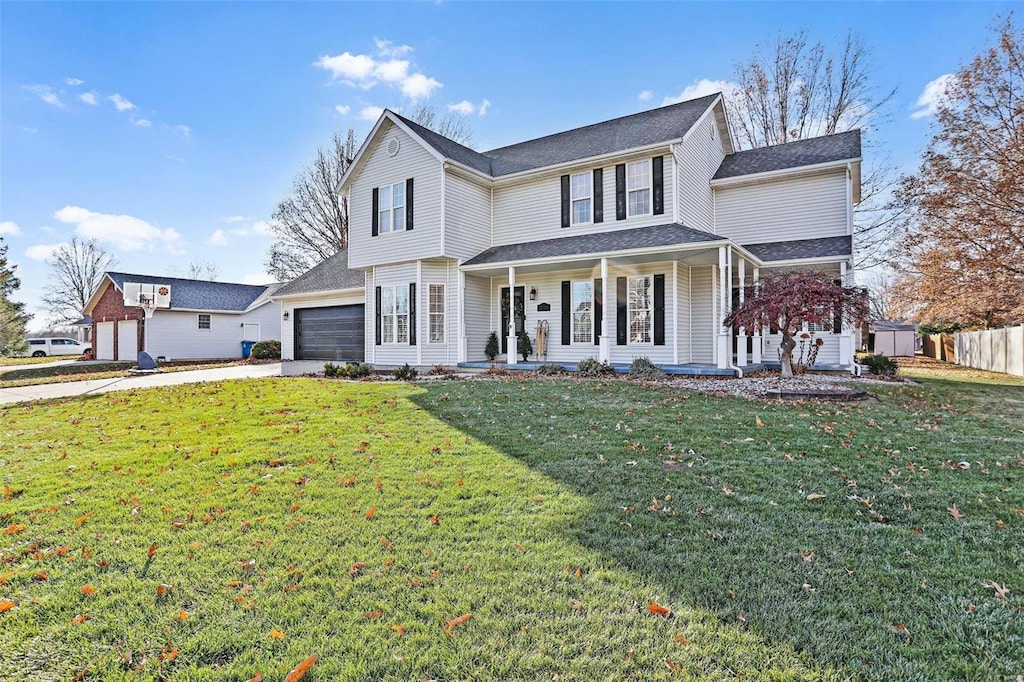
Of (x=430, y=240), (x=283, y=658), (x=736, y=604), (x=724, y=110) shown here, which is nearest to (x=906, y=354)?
(x=724, y=110)

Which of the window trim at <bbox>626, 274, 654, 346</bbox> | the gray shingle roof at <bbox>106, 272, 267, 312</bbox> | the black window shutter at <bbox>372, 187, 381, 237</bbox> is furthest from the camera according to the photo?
the gray shingle roof at <bbox>106, 272, 267, 312</bbox>

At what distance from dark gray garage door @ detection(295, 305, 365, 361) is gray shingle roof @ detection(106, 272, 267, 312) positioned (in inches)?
A: 405

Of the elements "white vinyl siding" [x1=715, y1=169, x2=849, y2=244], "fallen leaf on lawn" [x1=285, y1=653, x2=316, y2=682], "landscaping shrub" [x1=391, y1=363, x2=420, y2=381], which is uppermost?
"white vinyl siding" [x1=715, y1=169, x2=849, y2=244]

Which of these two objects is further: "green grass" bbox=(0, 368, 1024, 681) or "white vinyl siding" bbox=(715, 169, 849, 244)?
"white vinyl siding" bbox=(715, 169, 849, 244)

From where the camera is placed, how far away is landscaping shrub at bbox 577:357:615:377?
12.0 m

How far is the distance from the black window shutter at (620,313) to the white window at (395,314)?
21.1 feet

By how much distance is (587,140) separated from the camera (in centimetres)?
1588

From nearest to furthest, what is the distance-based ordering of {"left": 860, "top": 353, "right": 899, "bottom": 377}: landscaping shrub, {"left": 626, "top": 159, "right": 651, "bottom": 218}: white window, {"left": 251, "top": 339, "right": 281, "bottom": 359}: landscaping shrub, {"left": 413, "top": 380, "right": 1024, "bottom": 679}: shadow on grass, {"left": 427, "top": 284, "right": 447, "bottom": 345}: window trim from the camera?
{"left": 413, "top": 380, "right": 1024, "bottom": 679}: shadow on grass → {"left": 860, "top": 353, "right": 899, "bottom": 377}: landscaping shrub → {"left": 626, "top": 159, "right": 651, "bottom": 218}: white window → {"left": 427, "top": 284, "right": 447, "bottom": 345}: window trim → {"left": 251, "top": 339, "right": 281, "bottom": 359}: landscaping shrub

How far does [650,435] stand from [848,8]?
784 inches

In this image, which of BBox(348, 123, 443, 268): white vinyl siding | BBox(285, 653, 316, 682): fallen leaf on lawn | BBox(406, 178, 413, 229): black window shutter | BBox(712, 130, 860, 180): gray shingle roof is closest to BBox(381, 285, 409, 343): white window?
BBox(348, 123, 443, 268): white vinyl siding

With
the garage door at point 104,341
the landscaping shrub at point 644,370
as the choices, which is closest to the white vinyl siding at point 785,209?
the landscaping shrub at point 644,370

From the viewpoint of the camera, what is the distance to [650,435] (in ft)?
20.5

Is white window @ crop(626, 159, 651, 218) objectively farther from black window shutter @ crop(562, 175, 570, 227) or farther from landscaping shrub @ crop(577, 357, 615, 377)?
landscaping shrub @ crop(577, 357, 615, 377)

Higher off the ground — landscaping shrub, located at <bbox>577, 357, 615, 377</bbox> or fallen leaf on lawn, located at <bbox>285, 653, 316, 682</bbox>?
landscaping shrub, located at <bbox>577, 357, 615, 377</bbox>
